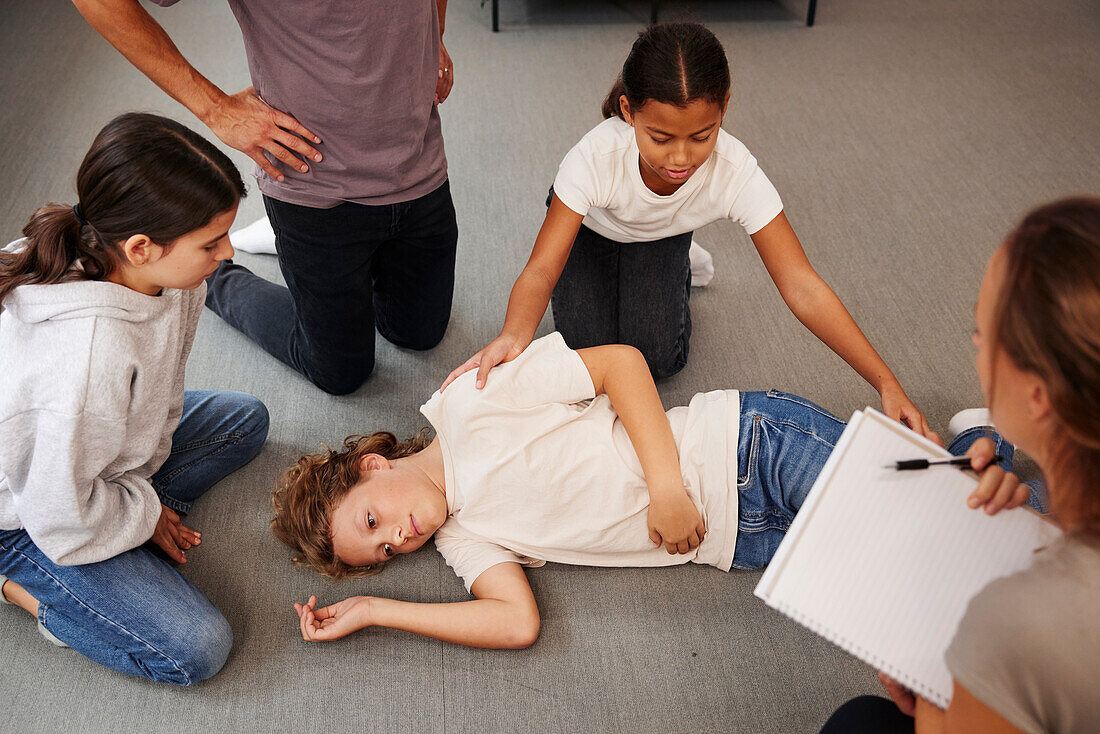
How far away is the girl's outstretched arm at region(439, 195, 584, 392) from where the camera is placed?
1.34m

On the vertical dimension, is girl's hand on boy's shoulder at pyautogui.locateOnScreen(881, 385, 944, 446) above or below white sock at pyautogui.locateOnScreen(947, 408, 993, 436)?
above

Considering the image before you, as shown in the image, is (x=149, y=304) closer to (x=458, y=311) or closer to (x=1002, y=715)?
(x=458, y=311)

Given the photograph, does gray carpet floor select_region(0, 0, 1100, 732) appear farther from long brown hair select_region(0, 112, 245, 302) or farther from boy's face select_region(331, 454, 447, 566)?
long brown hair select_region(0, 112, 245, 302)

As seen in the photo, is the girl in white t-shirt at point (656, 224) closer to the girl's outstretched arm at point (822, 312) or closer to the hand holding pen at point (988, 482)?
the girl's outstretched arm at point (822, 312)

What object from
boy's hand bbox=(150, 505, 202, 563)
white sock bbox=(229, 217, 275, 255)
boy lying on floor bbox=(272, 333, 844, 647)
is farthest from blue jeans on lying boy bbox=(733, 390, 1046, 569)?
white sock bbox=(229, 217, 275, 255)

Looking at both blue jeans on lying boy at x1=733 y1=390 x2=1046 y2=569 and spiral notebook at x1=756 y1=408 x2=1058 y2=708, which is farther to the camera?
blue jeans on lying boy at x1=733 y1=390 x2=1046 y2=569

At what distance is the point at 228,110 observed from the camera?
1374 mm

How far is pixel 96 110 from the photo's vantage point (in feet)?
8.54

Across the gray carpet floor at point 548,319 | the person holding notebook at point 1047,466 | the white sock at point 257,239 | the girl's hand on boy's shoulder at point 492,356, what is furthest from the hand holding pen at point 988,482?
the white sock at point 257,239

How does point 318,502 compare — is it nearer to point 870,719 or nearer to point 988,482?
point 870,719

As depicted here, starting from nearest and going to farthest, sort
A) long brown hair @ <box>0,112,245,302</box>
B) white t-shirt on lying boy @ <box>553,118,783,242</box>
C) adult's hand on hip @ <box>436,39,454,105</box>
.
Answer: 1. long brown hair @ <box>0,112,245,302</box>
2. white t-shirt on lying boy @ <box>553,118,783,242</box>
3. adult's hand on hip @ <box>436,39,454,105</box>

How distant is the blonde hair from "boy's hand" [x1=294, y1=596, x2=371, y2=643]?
0.06 metres

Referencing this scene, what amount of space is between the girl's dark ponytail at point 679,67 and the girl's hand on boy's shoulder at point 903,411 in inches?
20.6

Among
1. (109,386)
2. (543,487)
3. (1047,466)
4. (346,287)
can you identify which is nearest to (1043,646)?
(1047,466)
